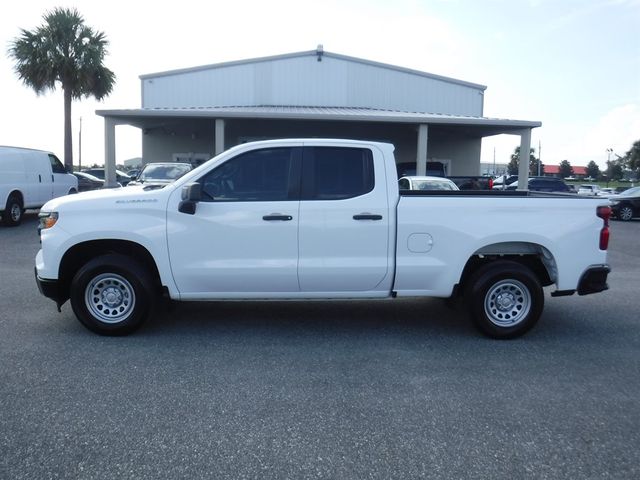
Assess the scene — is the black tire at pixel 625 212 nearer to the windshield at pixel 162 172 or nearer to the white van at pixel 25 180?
the windshield at pixel 162 172

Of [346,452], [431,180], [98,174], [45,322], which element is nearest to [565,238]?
[346,452]

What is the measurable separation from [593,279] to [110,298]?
4.87 m

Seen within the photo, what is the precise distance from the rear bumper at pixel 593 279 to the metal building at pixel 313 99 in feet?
61.9

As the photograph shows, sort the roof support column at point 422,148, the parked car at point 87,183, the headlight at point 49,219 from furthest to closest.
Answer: the parked car at point 87,183 < the roof support column at point 422,148 < the headlight at point 49,219

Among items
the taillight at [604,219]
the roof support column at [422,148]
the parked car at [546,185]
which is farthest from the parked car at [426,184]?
the parked car at [546,185]

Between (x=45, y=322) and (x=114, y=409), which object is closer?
(x=114, y=409)

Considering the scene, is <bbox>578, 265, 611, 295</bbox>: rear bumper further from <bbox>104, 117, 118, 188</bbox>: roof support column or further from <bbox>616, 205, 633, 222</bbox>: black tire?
<bbox>616, 205, 633, 222</bbox>: black tire

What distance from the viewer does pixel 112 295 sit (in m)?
5.79

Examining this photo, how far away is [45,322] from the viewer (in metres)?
6.23

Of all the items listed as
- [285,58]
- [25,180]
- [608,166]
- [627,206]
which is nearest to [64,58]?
[285,58]

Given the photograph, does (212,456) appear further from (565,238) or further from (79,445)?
(565,238)

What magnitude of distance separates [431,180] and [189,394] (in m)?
11.3

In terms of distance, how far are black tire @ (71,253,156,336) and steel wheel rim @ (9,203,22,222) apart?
36.2 feet

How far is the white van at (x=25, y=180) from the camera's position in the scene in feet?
48.3
